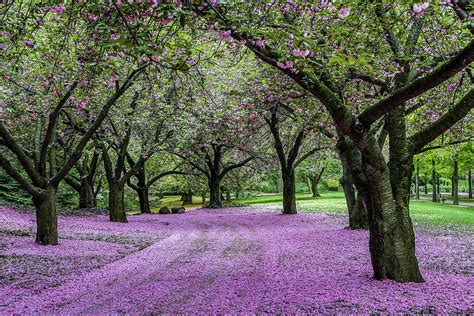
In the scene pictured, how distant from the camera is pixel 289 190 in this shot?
2495 cm

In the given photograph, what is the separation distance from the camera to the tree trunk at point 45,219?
39.0 feet

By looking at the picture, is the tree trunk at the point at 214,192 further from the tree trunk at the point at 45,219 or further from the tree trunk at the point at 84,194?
the tree trunk at the point at 45,219

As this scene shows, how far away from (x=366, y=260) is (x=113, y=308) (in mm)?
6519

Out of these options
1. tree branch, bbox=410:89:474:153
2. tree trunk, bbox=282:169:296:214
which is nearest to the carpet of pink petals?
tree branch, bbox=410:89:474:153

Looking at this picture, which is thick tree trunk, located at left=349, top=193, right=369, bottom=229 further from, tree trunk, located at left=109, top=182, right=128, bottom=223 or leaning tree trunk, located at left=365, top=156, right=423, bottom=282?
tree trunk, located at left=109, top=182, right=128, bottom=223

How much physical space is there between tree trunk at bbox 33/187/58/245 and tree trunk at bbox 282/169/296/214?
15.9 meters

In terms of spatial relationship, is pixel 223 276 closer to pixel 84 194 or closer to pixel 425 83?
pixel 425 83

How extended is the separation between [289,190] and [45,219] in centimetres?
1666

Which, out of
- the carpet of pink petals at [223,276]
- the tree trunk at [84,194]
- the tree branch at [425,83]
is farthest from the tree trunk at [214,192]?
the tree branch at [425,83]

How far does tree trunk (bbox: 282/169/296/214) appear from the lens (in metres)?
24.6

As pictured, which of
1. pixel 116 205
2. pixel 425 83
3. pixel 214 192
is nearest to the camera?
pixel 425 83

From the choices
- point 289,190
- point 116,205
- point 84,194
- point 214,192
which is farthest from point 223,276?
point 214,192

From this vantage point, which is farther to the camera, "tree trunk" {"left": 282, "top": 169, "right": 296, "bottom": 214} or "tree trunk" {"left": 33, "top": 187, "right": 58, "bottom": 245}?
"tree trunk" {"left": 282, "top": 169, "right": 296, "bottom": 214}

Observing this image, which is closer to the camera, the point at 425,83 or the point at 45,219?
the point at 425,83
